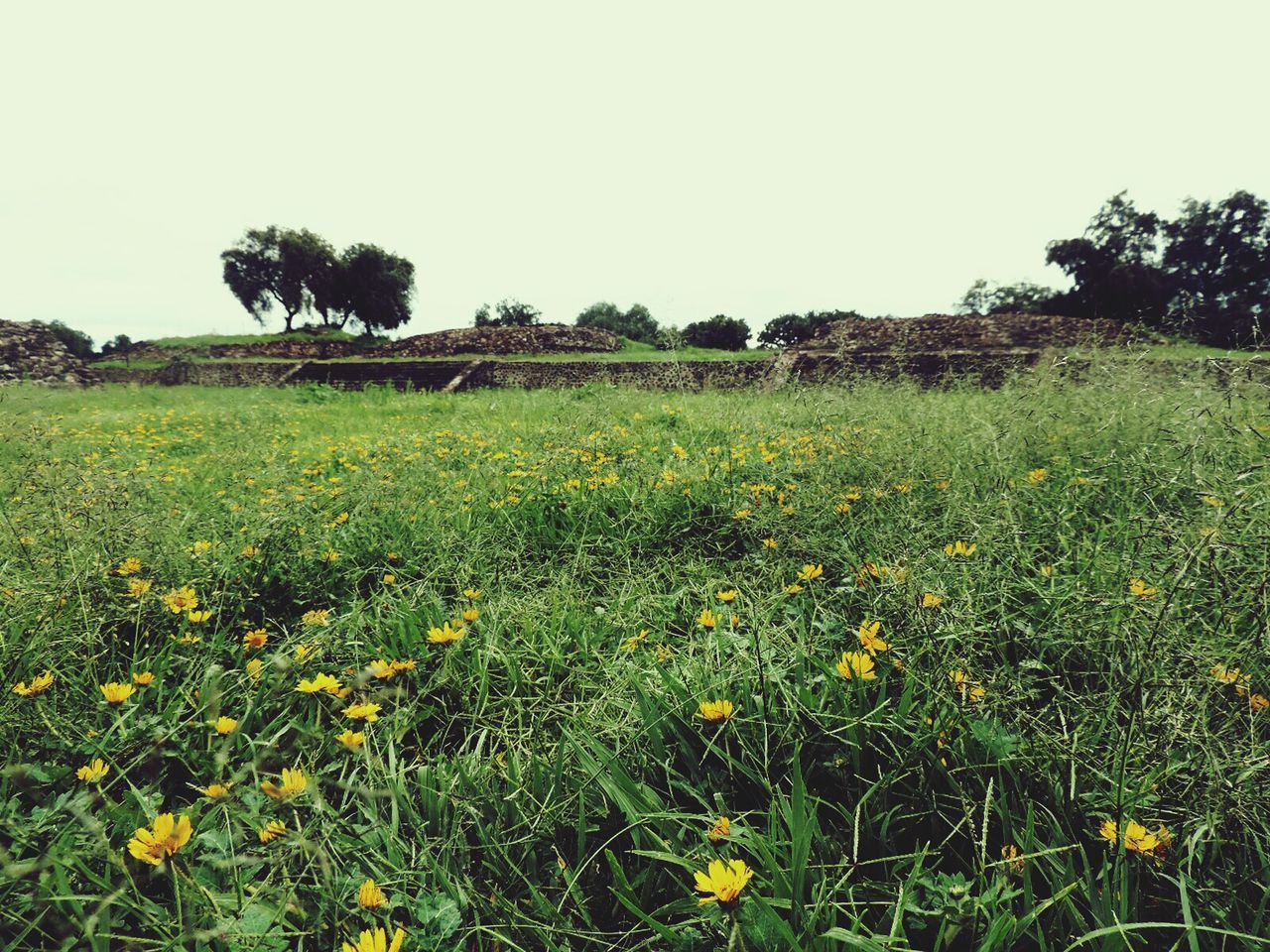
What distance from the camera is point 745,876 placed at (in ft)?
2.37

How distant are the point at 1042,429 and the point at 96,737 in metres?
3.55

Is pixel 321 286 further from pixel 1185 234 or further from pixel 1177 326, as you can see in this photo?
pixel 1185 234

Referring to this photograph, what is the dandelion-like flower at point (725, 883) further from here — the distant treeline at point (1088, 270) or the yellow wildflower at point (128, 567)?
the distant treeline at point (1088, 270)

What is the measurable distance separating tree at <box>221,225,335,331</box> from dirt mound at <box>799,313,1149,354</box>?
30.7m

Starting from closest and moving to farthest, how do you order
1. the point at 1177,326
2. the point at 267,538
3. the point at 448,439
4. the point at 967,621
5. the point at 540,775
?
the point at 540,775, the point at 967,621, the point at 267,538, the point at 1177,326, the point at 448,439

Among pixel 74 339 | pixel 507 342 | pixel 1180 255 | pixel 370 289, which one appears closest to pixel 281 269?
pixel 370 289

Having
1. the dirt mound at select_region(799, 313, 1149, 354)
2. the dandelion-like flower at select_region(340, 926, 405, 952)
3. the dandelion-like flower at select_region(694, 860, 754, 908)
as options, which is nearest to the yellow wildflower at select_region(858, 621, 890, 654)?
the dandelion-like flower at select_region(694, 860, 754, 908)

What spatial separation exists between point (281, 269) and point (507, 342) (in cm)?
2500

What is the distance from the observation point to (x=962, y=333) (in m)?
12.6

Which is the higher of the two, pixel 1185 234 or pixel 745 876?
pixel 1185 234

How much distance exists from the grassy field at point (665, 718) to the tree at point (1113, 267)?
32.8 m

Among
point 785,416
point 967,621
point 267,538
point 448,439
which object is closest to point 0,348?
point 448,439

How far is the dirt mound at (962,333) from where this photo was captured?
1200 centimetres

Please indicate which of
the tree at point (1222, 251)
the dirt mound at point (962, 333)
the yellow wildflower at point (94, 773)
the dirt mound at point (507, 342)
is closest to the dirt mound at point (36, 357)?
the dirt mound at point (507, 342)
